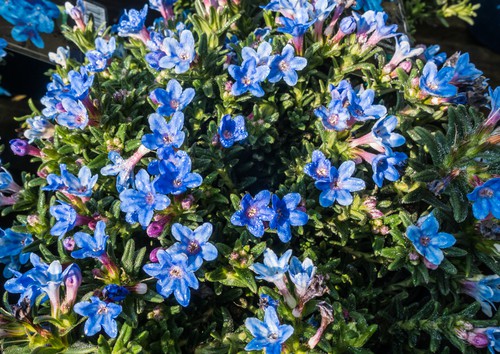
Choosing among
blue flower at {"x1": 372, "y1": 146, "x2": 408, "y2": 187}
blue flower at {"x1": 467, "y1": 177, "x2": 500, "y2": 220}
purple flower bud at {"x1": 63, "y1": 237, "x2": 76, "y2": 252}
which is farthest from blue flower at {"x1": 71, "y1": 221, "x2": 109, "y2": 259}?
blue flower at {"x1": 467, "y1": 177, "x2": 500, "y2": 220}

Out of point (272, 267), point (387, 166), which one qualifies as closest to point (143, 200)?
point (272, 267)

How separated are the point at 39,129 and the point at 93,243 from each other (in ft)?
3.36

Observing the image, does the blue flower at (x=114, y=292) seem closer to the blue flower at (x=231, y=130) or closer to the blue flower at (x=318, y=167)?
the blue flower at (x=231, y=130)

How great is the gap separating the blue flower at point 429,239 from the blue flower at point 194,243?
2.74 feet

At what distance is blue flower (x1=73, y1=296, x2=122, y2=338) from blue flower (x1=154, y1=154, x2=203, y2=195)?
0.49 metres

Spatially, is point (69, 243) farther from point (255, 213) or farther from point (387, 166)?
point (387, 166)

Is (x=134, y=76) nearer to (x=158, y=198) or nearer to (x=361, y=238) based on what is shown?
(x=158, y=198)

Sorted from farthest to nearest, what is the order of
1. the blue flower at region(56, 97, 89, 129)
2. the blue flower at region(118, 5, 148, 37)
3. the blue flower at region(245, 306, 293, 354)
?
the blue flower at region(118, 5, 148, 37) < the blue flower at region(56, 97, 89, 129) < the blue flower at region(245, 306, 293, 354)

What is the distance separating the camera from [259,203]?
2.06 meters

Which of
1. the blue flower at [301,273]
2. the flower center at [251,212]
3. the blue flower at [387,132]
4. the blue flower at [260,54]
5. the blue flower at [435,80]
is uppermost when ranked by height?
the blue flower at [260,54]

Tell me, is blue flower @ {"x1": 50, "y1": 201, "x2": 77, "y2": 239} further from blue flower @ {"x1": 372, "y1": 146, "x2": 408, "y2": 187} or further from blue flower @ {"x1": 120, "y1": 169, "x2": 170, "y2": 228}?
blue flower @ {"x1": 372, "y1": 146, "x2": 408, "y2": 187}

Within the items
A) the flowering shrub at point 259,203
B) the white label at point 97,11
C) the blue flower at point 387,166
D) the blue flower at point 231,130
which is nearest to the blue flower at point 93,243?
the flowering shrub at point 259,203

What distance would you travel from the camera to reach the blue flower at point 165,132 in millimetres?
2051

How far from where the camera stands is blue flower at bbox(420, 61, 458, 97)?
7.49 feet
